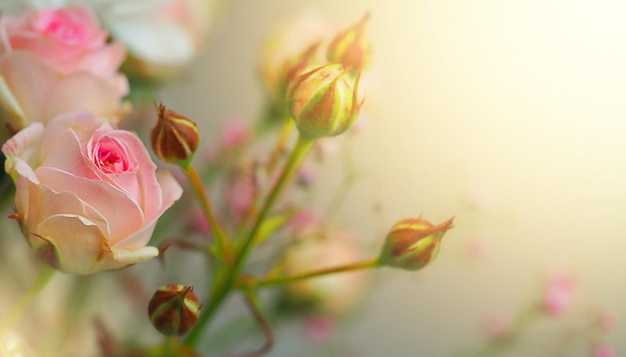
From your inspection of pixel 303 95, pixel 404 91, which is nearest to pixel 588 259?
pixel 404 91

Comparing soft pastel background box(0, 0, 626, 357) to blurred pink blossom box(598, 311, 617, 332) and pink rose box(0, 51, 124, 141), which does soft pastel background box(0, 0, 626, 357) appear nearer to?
blurred pink blossom box(598, 311, 617, 332)

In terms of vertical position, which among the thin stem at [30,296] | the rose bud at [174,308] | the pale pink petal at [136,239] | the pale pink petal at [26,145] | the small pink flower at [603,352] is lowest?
the small pink flower at [603,352]

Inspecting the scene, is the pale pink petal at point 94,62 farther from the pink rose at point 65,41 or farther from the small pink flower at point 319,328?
the small pink flower at point 319,328

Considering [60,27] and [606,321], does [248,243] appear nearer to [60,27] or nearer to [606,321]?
[60,27]

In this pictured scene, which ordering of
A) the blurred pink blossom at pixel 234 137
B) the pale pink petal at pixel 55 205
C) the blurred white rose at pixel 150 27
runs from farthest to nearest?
the blurred pink blossom at pixel 234 137 < the blurred white rose at pixel 150 27 < the pale pink petal at pixel 55 205

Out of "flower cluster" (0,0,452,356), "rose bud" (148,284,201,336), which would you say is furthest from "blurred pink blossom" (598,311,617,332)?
"rose bud" (148,284,201,336)

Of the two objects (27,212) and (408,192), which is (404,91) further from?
(27,212)

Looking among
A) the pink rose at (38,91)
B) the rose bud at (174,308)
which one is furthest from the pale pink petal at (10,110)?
the rose bud at (174,308)
